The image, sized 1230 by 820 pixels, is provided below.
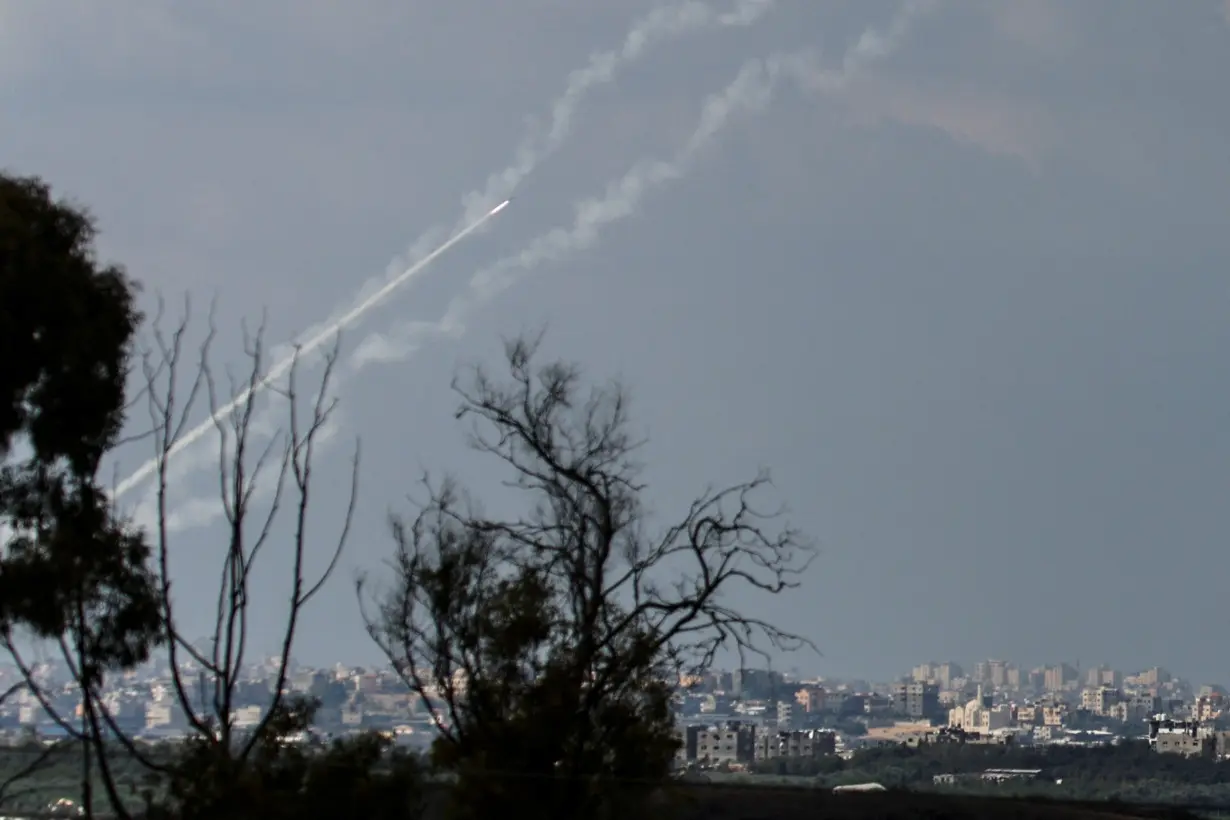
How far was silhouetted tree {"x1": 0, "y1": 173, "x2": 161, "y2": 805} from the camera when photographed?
12938mm

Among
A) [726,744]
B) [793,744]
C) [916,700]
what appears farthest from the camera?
[916,700]

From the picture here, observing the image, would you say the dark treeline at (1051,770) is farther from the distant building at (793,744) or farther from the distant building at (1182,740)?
the distant building at (793,744)

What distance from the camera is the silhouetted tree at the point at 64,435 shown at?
12938mm

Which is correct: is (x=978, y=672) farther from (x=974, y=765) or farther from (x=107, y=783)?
(x=107, y=783)

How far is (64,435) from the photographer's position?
13555mm

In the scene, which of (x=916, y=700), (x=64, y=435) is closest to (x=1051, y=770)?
(x=64, y=435)

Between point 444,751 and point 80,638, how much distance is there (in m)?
3.74

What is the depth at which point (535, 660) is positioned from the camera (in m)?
18.0

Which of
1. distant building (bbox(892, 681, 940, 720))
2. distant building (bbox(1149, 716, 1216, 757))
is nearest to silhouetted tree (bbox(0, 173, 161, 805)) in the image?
distant building (bbox(1149, 716, 1216, 757))

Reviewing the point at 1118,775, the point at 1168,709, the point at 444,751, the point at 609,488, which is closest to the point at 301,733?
the point at 444,751

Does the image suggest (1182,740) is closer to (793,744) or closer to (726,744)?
(793,744)

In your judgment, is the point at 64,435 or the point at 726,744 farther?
the point at 726,744

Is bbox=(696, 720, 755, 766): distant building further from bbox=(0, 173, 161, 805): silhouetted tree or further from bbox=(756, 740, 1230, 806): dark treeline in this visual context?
bbox=(0, 173, 161, 805): silhouetted tree

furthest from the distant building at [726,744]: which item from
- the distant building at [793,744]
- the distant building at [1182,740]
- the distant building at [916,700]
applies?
the distant building at [916,700]
